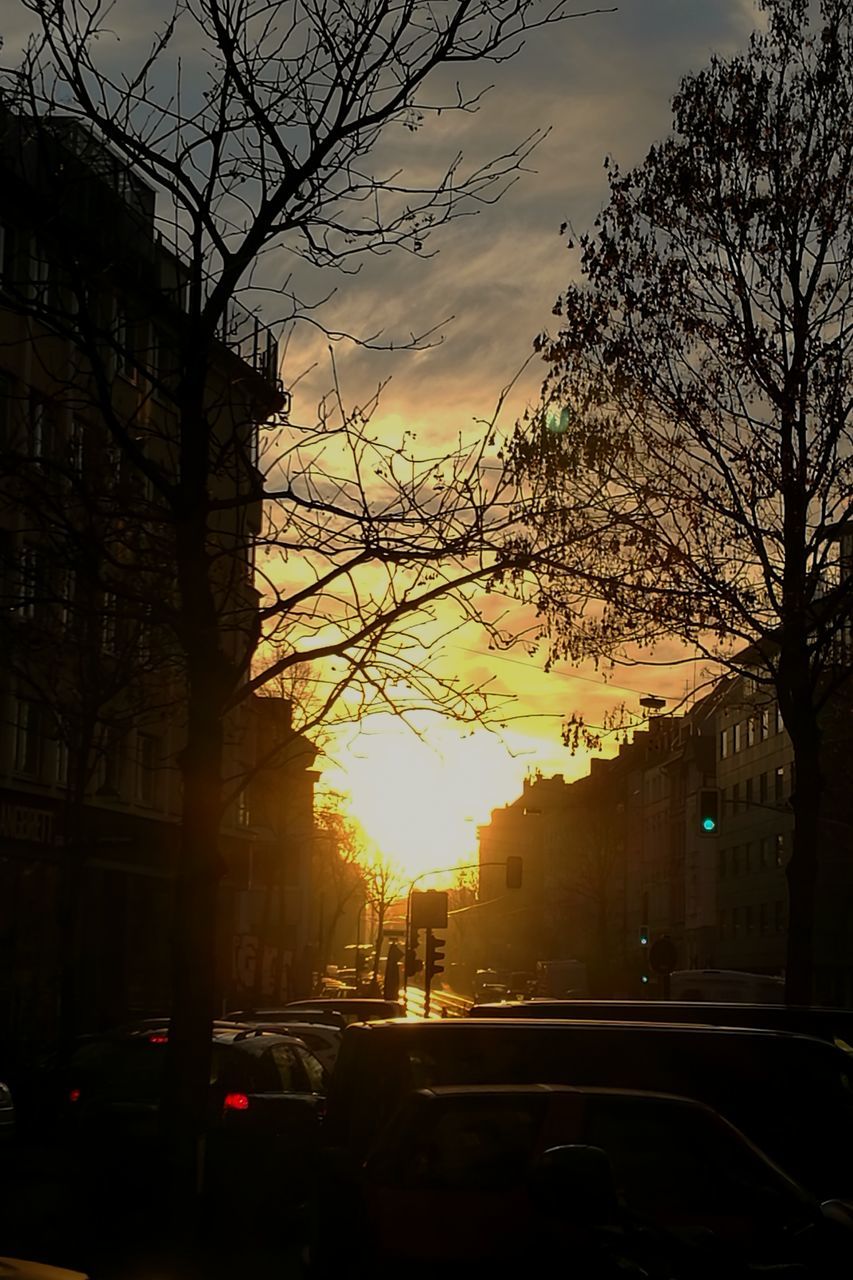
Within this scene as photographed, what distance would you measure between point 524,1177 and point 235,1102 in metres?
9.70

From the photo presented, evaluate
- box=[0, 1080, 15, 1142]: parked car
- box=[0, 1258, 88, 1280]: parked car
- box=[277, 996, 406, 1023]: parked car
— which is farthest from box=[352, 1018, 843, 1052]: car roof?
box=[277, 996, 406, 1023]: parked car

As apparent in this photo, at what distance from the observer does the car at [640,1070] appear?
8195 millimetres

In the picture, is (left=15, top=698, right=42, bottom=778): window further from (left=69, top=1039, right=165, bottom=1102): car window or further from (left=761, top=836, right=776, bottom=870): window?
(left=761, top=836, right=776, bottom=870): window

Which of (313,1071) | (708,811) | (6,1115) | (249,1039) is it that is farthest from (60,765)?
(249,1039)

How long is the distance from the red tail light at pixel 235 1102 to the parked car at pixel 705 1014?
3.26m

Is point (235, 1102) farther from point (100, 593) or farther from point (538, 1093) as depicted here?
point (538, 1093)

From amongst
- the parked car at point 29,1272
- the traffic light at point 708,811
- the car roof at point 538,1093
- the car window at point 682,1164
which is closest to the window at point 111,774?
the traffic light at point 708,811

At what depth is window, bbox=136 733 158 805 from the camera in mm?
43469

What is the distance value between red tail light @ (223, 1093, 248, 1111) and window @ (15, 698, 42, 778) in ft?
73.7

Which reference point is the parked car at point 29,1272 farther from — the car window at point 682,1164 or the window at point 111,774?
the window at point 111,774

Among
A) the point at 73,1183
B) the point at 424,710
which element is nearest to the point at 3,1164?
the point at 73,1183

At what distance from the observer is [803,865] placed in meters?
22.8

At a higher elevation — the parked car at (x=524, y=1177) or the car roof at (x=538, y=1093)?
the car roof at (x=538, y=1093)

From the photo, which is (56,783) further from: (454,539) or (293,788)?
(454,539)
